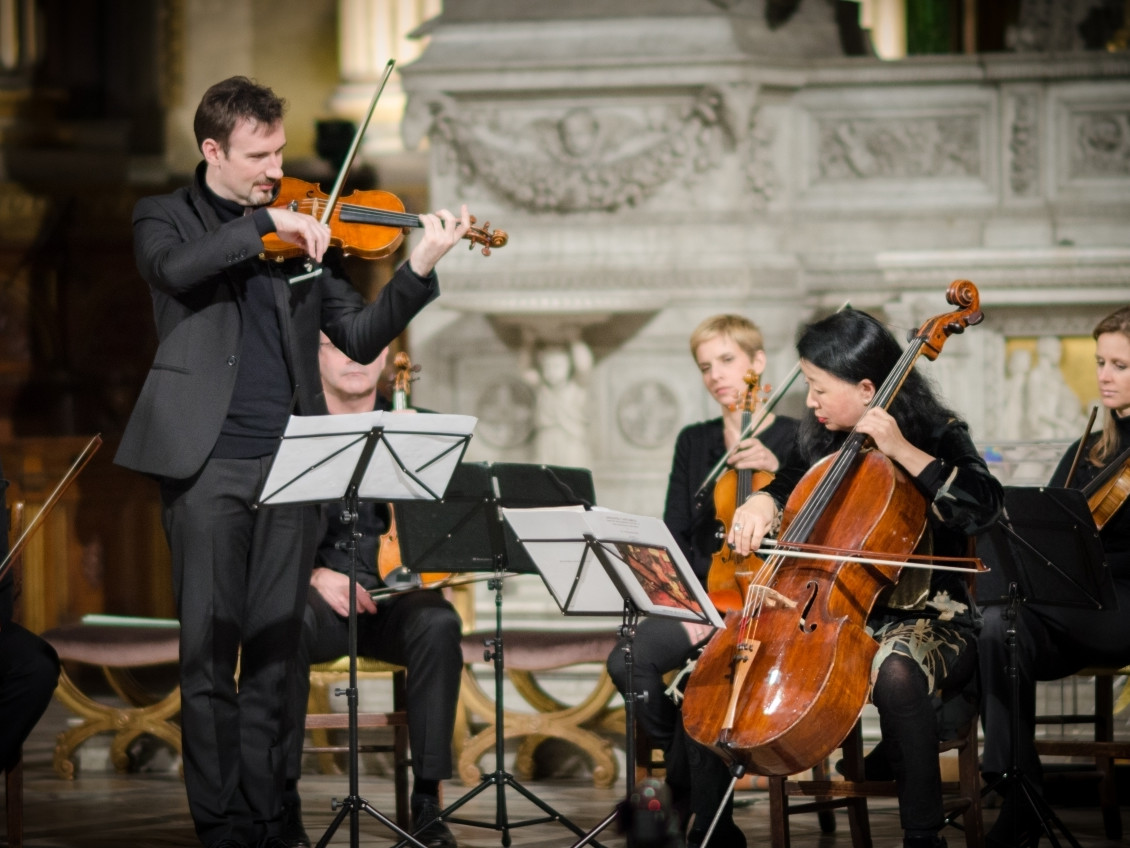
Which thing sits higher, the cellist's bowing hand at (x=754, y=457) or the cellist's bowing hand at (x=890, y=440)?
the cellist's bowing hand at (x=890, y=440)

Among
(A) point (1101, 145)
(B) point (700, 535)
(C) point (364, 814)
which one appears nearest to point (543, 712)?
(C) point (364, 814)

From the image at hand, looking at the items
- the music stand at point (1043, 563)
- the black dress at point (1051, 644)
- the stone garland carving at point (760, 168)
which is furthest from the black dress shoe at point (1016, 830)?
the stone garland carving at point (760, 168)

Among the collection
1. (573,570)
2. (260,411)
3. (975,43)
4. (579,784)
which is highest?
(975,43)

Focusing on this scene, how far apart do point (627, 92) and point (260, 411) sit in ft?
8.65

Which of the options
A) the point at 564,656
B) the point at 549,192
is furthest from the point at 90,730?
the point at 549,192

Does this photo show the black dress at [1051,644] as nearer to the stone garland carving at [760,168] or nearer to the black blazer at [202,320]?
the black blazer at [202,320]

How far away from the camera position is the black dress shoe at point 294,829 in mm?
3793

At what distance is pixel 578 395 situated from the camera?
564 cm

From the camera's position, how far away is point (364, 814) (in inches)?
174

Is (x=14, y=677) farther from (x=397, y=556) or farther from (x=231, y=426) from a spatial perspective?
(x=397, y=556)

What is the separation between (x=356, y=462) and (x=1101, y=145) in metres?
3.37

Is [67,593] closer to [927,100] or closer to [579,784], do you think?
[579,784]

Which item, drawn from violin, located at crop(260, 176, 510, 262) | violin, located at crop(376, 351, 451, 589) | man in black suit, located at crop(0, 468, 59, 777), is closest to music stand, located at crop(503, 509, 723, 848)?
violin, located at crop(260, 176, 510, 262)

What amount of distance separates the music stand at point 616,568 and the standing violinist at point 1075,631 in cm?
94
